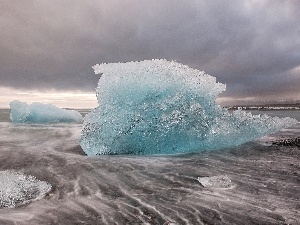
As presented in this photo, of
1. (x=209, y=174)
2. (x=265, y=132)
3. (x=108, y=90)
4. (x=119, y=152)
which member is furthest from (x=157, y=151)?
(x=265, y=132)

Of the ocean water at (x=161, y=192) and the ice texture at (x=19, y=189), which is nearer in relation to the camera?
the ocean water at (x=161, y=192)

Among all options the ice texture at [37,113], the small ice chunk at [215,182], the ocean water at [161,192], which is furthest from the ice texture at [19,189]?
the ice texture at [37,113]

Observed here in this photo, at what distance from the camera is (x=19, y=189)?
334cm

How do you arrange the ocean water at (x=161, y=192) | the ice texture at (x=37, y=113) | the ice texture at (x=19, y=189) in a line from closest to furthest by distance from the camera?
1. the ocean water at (x=161, y=192)
2. the ice texture at (x=19, y=189)
3. the ice texture at (x=37, y=113)

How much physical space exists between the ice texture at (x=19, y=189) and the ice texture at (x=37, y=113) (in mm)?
19309

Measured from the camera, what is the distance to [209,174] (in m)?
4.21

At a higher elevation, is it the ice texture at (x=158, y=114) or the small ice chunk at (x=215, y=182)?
the ice texture at (x=158, y=114)

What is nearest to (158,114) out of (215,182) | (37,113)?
(215,182)

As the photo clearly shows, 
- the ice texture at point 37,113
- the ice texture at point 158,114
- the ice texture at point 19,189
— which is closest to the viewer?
the ice texture at point 19,189

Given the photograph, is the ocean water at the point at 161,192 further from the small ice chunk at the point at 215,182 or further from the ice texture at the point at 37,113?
the ice texture at the point at 37,113

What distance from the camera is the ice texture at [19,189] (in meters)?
→ 2.98

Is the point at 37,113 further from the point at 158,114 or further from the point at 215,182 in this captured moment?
the point at 215,182

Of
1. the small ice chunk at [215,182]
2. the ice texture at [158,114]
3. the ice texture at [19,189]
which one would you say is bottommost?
the ice texture at [19,189]

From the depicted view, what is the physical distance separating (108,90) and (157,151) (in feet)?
6.47
